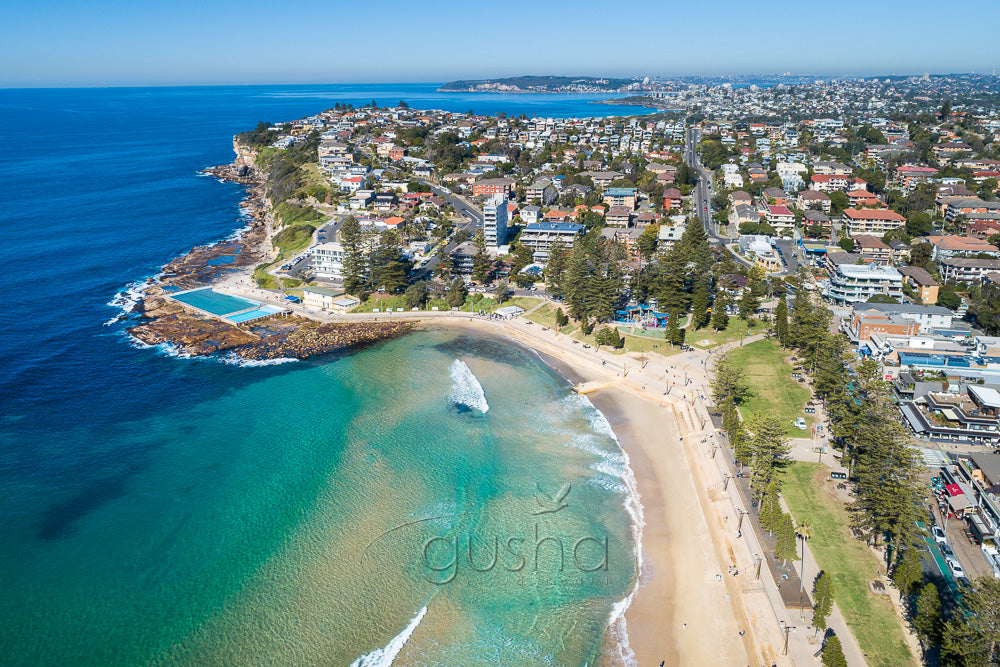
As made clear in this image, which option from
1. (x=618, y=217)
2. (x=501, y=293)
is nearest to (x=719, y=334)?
(x=501, y=293)

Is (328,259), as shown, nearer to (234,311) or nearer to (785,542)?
(234,311)

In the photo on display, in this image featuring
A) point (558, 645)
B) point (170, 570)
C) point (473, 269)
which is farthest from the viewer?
point (473, 269)

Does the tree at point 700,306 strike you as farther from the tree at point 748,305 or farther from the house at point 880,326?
the house at point 880,326

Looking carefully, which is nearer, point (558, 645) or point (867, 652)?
point (867, 652)

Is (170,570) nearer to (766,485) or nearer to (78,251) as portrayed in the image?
(766,485)

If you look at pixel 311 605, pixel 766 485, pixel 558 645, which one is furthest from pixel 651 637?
pixel 311 605

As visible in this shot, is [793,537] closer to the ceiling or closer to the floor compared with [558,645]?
closer to the ceiling

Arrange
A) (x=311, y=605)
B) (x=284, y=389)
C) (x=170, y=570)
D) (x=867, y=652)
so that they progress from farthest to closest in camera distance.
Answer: (x=284, y=389)
(x=170, y=570)
(x=311, y=605)
(x=867, y=652)
